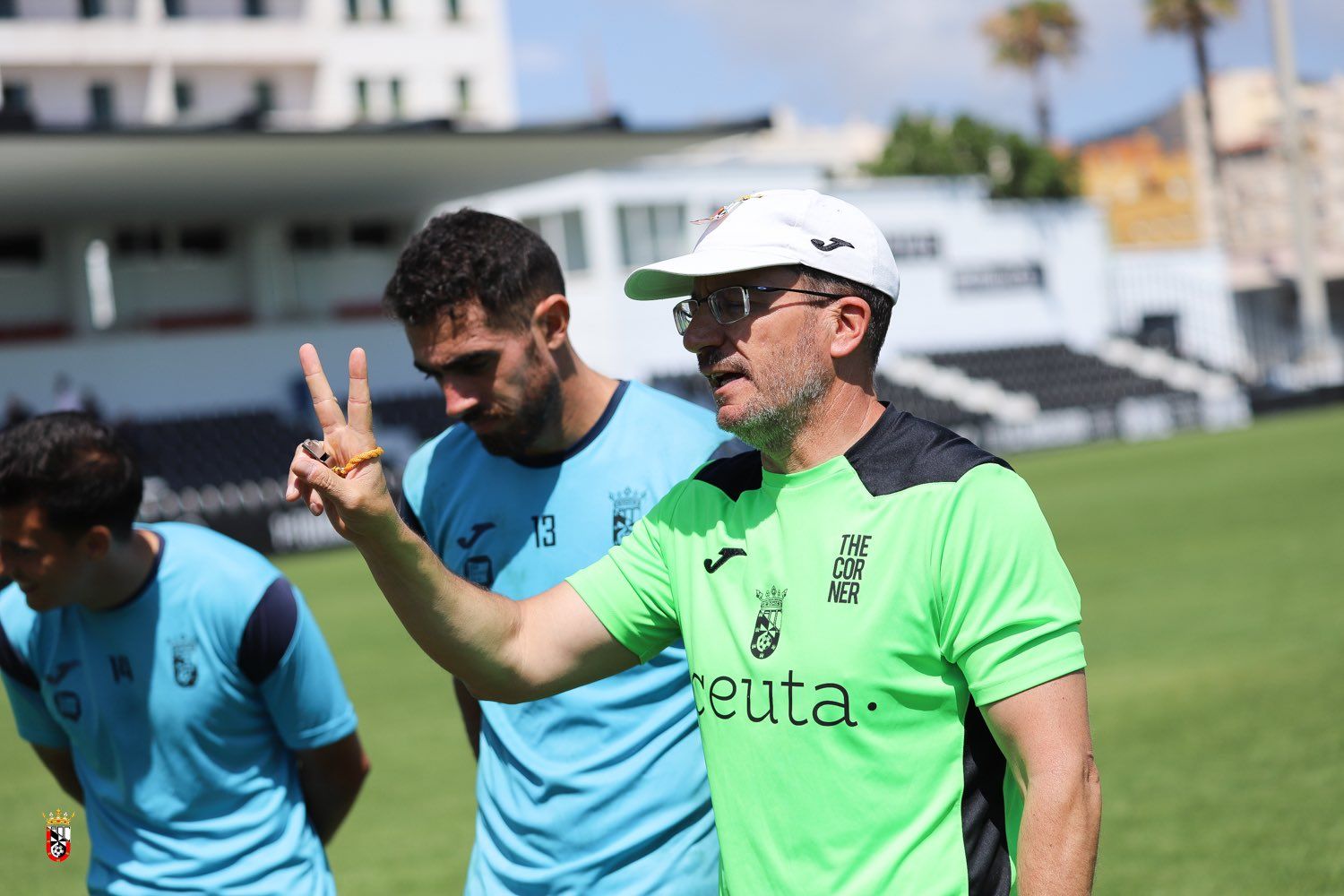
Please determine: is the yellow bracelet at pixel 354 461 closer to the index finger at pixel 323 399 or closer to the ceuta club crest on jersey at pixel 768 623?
the index finger at pixel 323 399

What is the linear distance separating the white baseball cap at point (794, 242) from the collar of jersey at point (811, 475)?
33 cm

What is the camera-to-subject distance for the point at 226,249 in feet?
119

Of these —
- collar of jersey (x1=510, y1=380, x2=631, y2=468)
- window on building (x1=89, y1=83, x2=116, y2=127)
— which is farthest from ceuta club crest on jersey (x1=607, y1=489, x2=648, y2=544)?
window on building (x1=89, y1=83, x2=116, y2=127)

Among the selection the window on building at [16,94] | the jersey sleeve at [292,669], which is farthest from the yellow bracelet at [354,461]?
the window on building at [16,94]

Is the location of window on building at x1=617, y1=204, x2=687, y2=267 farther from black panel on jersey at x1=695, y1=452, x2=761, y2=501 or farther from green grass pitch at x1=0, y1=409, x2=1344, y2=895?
black panel on jersey at x1=695, y1=452, x2=761, y2=501

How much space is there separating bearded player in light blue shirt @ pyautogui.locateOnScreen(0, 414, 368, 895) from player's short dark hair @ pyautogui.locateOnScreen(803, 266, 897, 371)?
5.59 ft

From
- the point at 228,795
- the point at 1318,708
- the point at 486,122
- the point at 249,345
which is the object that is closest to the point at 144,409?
the point at 249,345

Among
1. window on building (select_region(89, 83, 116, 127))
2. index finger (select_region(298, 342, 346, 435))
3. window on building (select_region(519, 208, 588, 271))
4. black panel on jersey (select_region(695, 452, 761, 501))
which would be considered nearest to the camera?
index finger (select_region(298, 342, 346, 435))

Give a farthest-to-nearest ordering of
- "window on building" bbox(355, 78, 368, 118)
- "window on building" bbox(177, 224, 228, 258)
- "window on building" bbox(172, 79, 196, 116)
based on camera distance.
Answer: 1. "window on building" bbox(355, 78, 368, 118)
2. "window on building" bbox(172, 79, 196, 116)
3. "window on building" bbox(177, 224, 228, 258)

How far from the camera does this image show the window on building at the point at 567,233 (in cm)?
4103

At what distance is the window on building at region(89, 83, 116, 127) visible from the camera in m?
48.2

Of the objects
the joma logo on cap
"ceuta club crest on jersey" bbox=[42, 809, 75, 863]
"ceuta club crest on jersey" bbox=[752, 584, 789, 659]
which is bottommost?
"ceuta club crest on jersey" bbox=[42, 809, 75, 863]

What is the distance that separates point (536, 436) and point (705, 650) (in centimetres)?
121

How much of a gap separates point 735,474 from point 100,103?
50564 mm
